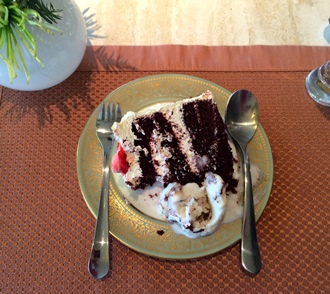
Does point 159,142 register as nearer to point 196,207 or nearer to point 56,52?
point 196,207

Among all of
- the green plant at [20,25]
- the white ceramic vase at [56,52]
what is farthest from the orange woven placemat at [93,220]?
the green plant at [20,25]

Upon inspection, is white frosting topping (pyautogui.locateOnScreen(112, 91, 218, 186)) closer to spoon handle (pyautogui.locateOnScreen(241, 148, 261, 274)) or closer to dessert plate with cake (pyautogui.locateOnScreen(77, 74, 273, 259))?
dessert plate with cake (pyautogui.locateOnScreen(77, 74, 273, 259))

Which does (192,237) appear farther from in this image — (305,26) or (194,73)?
(305,26)

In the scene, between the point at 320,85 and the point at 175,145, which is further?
the point at 320,85

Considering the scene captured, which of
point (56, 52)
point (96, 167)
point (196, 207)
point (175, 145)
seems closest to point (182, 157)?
point (175, 145)

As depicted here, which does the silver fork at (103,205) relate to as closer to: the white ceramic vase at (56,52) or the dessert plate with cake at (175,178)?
the dessert plate with cake at (175,178)

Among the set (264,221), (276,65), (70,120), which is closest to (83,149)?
(70,120)
